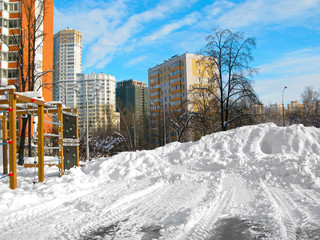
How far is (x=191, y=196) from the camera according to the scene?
610 centimetres

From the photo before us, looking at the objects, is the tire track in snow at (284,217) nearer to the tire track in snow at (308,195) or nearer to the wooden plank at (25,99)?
the tire track in snow at (308,195)

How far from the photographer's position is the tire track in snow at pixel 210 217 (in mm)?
3849

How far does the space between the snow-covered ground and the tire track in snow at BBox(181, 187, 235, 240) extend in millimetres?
17

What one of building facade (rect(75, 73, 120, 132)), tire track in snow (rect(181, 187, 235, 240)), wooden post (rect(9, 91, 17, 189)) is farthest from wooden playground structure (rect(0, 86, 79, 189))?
building facade (rect(75, 73, 120, 132))

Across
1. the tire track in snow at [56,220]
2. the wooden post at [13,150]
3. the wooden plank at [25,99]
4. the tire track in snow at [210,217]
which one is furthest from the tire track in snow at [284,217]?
the wooden plank at [25,99]

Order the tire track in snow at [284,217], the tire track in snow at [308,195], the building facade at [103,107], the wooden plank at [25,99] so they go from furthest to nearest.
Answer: the building facade at [103,107], the wooden plank at [25,99], the tire track in snow at [308,195], the tire track in snow at [284,217]

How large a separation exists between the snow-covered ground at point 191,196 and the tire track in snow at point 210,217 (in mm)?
17

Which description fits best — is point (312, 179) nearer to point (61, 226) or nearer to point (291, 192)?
point (291, 192)

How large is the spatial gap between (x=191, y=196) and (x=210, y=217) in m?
1.52

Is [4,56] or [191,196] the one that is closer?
[191,196]

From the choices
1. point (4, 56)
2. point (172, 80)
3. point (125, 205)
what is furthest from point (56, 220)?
point (172, 80)

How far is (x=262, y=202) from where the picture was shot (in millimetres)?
5426

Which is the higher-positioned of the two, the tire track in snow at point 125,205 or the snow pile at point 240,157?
the snow pile at point 240,157

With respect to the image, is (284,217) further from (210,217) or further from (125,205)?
(125,205)
